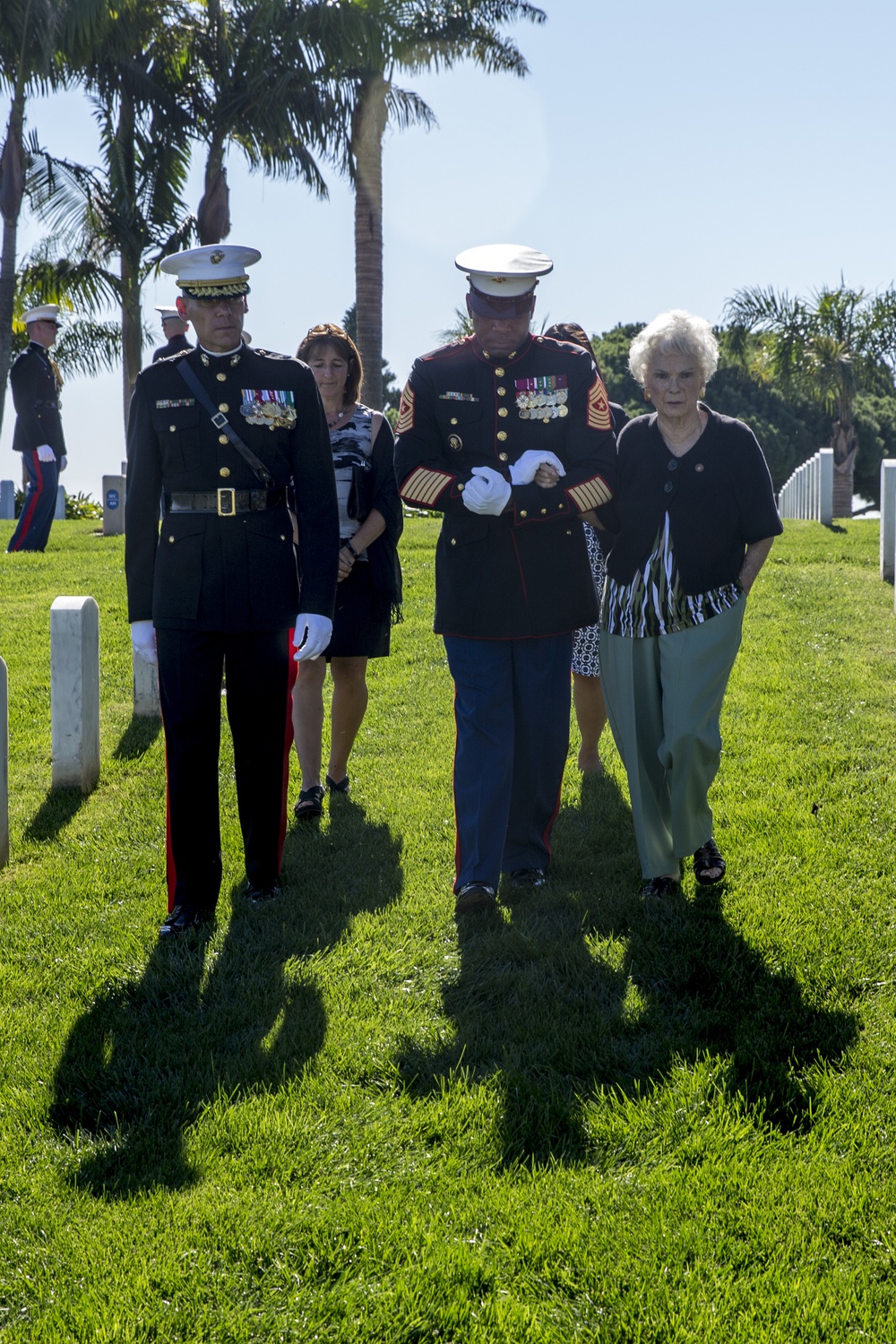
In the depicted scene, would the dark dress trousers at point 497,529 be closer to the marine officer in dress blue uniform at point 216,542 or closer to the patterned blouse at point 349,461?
the marine officer in dress blue uniform at point 216,542

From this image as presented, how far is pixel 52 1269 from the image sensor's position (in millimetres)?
2744

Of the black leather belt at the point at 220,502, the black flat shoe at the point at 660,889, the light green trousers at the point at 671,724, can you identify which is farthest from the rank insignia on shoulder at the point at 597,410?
the black flat shoe at the point at 660,889

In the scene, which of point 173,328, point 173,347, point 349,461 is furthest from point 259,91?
point 349,461

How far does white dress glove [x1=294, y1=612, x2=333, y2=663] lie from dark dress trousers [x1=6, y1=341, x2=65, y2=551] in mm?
10141

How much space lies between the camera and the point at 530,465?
14.9 feet

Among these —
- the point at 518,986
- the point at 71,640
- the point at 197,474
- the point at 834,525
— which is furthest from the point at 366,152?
the point at 518,986

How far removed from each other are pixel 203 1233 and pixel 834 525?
54.2 feet

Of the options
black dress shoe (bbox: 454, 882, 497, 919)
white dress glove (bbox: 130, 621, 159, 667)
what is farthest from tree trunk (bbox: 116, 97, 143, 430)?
black dress shoe (bbox: 454, 882, 497, 919)

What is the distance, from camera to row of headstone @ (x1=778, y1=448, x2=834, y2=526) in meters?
19.2

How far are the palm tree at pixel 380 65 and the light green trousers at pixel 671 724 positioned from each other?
1605 cm

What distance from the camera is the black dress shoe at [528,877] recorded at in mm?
4883

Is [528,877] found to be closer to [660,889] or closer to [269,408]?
[660,889]

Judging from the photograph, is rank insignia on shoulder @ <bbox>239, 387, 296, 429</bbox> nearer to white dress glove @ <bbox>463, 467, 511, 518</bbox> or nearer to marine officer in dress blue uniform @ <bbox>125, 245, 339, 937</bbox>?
marine officer in dress blue uniform @ <bbox>125, 245, 339, 937</bbox>

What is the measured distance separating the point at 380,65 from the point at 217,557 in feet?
63.7
